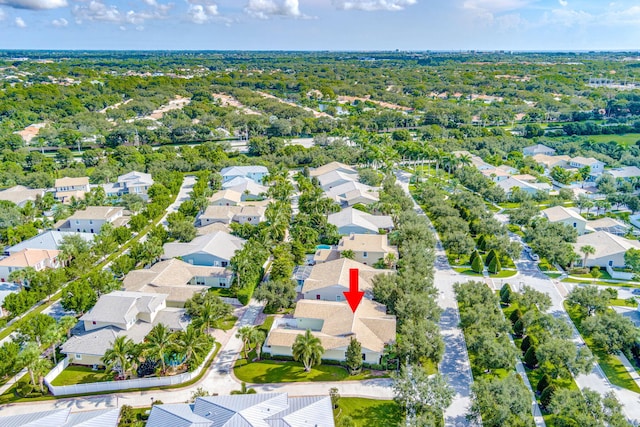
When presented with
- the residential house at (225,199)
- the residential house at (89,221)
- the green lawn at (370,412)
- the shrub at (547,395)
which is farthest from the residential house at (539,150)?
the green lawn at (370,412)

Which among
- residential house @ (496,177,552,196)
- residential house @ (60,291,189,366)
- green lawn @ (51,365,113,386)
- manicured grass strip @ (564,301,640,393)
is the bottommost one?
green lawn @ (51,365,113,386)

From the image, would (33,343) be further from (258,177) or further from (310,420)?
(258,177)

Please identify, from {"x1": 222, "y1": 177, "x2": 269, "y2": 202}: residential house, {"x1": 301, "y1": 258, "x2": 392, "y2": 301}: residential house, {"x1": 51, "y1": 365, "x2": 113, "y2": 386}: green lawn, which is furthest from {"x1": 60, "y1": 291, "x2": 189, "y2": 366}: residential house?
{"x1": 222, "y1": 177, "x2": 269, "y2": 202}: residential house

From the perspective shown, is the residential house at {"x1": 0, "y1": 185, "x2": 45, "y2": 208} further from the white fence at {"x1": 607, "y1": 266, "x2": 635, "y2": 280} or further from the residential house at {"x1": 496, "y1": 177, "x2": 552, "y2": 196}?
the white fence at {"x1": 607, "y1": 266, "x2": 635, "y2": 280}

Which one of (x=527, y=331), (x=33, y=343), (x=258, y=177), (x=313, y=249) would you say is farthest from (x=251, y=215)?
(x=527, y=331)

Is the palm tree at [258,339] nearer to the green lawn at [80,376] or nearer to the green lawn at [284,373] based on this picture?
the green lawn at [284,373]

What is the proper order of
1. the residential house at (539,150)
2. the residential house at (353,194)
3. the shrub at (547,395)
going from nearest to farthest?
1. the shrub at (547,395)
2. the residential house at (353,194)
3. the residential house at (539,150)
